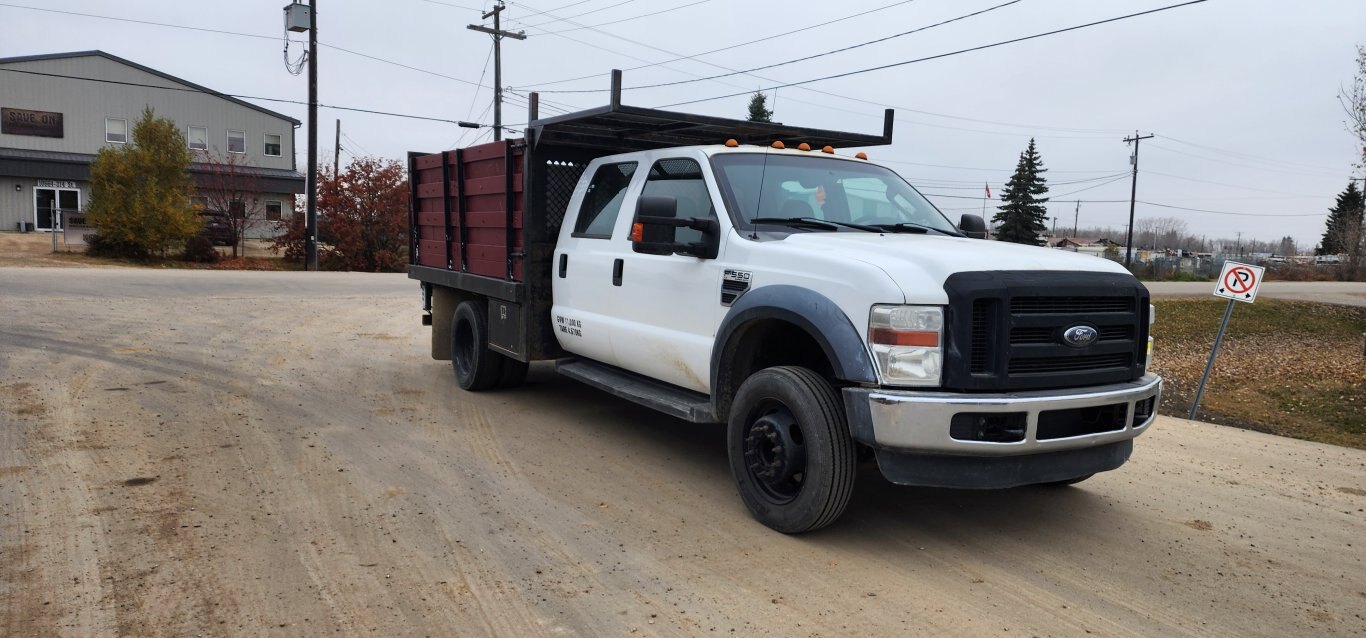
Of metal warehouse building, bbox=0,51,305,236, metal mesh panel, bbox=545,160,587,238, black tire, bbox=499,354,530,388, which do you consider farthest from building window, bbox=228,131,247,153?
metal mesh panel, bbox=545,160,587,238

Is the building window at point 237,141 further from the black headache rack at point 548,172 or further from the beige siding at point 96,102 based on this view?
the black headache rack at point 548,172

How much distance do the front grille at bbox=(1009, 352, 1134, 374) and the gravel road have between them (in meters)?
0.93

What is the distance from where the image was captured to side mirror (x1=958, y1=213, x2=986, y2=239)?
6336mm

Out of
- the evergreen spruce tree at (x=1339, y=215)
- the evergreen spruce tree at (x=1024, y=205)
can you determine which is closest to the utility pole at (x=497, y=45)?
the evergreen spruce tree at (x=1024, y=205)

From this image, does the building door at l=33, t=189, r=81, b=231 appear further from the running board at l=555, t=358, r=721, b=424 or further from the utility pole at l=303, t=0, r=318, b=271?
the running board at l=555, t=358, r=721, b=424

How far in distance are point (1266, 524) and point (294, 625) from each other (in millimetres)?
4992

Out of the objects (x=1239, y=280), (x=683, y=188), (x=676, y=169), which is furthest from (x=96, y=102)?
(x=1239, y=280)

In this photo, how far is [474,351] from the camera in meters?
8.26

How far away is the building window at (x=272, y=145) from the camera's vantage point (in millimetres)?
43278

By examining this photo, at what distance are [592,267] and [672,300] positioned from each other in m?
1.08

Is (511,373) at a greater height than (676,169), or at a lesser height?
lesser

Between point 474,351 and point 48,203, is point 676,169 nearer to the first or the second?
point 474,351

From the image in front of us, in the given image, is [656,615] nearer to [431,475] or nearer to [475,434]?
[431,475]

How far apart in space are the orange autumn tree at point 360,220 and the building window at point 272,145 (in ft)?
51.1
